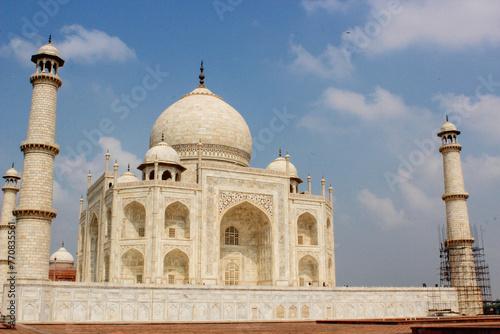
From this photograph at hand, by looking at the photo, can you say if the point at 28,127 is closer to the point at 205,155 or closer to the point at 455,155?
the point at 205,155

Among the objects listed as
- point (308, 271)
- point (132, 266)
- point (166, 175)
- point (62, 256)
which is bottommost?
point (308, 271)

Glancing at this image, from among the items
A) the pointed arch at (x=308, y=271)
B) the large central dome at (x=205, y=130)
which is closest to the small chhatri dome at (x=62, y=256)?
the large central dome at (x=205, y=130)

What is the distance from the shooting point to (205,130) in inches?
1153

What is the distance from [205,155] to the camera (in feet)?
94.3

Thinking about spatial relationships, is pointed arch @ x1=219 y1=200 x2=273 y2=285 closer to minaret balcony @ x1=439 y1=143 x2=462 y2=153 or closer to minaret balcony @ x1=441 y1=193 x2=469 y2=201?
minaret balcony @ x1=441 y1=193 x2=469 y2=201

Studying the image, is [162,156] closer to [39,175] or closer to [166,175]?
[166,175]

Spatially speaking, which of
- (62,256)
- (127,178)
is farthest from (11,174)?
(62,256)

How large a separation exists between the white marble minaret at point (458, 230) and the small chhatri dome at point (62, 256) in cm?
2807

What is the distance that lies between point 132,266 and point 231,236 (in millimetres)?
5302

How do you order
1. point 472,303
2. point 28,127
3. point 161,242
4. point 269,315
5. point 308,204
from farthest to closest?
point 308,204 < point 472,303 < point 161,242 < point 269,315 < point 28,127

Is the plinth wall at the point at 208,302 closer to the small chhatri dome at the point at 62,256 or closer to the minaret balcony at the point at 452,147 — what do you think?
the minaret balcony at the point at 452,147

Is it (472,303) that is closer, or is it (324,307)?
(324,307)

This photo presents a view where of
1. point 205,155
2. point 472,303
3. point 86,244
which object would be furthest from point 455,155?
point 86,244

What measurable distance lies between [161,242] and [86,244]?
21.5 feet
